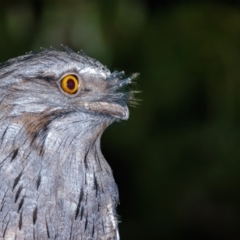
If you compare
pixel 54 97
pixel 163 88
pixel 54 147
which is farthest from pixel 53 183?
pixel 163 88

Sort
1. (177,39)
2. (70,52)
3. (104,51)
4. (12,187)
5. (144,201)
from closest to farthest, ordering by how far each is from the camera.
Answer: (12,187) → (70,52) → (104,51) → (177,39) → (144,201)

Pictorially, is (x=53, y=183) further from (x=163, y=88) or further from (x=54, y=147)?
(x=163, y=88)

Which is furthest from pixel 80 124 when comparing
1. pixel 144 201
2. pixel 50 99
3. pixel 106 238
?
pixel 144 201

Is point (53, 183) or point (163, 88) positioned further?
point (163, 88)

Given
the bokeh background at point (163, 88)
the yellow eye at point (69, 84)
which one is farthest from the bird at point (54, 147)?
the bokeh background at point (163, 88)

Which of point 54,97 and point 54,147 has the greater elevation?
point 54,97

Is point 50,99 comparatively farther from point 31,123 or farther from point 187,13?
point 187,13

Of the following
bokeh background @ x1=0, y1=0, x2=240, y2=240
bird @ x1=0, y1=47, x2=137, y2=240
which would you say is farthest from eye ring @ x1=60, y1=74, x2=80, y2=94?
bokeh background @ x1=0, y1=0, x2=240, y2=240
